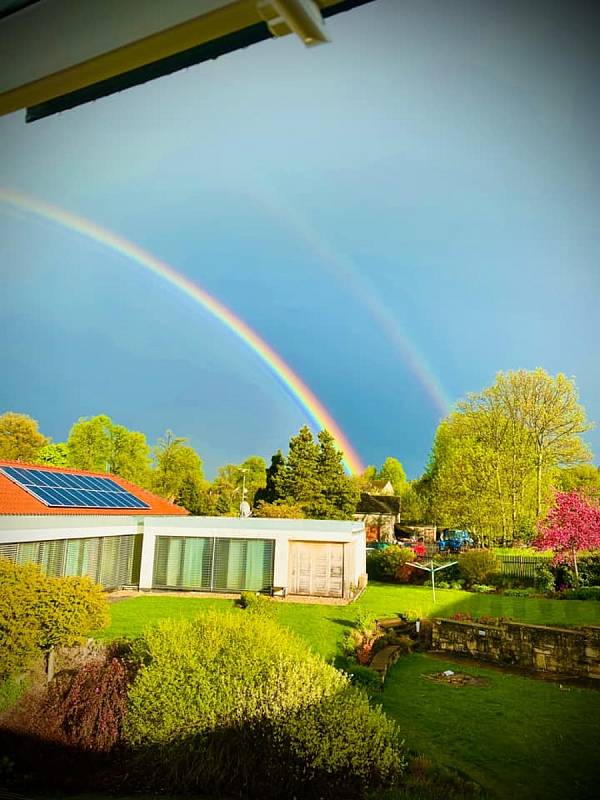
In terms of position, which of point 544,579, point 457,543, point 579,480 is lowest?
point 544,579

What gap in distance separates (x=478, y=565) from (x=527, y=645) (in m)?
9.29

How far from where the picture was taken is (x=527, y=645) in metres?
8.95

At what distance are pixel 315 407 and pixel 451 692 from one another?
2686 centimetres

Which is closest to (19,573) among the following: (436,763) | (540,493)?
(436,763)

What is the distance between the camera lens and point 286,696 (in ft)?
15.5

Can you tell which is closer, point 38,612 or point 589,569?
point 38,612

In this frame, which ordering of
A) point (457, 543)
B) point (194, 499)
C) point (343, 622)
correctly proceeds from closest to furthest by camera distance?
point (343, 622), point (194, 499), point (457, 543)

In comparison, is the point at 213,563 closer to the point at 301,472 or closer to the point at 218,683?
the point at 218,683

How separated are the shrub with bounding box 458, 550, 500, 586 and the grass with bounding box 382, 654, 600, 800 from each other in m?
9.81

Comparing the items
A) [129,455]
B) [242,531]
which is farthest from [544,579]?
[129,455]

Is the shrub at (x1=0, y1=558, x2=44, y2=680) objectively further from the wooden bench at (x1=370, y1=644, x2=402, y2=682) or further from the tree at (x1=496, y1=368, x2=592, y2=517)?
the tree at (x1=496, y1=368, x2=592, y2=517)

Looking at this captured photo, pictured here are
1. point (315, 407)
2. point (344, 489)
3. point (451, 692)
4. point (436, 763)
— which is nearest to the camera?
point (436, 763)

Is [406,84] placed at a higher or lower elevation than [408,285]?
lower

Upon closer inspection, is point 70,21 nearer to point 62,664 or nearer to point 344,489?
point 62,664
